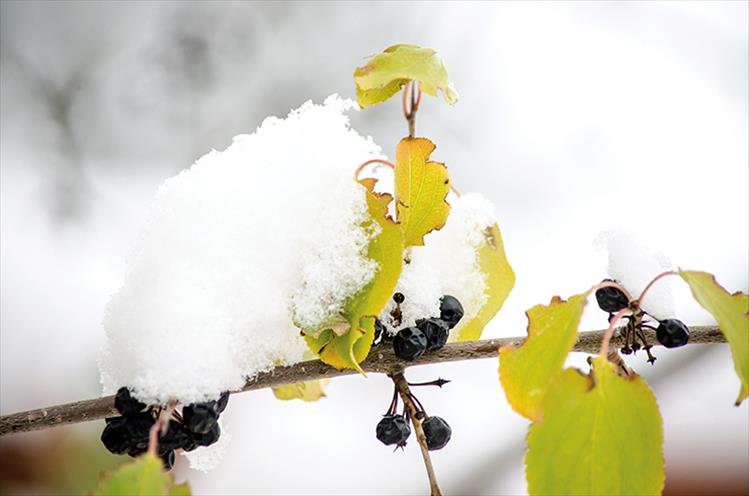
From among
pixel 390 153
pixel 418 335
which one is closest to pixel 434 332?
pixel 418 335

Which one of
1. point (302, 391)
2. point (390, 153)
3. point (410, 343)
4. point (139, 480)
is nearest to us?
point (139, 480)

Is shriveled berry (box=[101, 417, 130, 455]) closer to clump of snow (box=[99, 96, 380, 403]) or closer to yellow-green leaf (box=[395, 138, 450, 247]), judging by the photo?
clump of snow (box=[99, 96, 380, 403])

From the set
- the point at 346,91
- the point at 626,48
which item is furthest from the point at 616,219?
the point at 346,91

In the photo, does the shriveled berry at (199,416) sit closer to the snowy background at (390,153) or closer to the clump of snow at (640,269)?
the clump of snow at (640,269)

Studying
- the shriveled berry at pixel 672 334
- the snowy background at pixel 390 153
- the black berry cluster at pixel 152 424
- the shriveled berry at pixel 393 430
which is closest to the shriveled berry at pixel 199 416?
the black berry cluster at pixel 152 424

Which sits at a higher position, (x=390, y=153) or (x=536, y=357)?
(x=390, y=153)

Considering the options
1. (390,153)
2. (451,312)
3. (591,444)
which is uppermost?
(390,153)

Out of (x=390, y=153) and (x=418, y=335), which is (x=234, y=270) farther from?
Result: (x=390, y=153)
